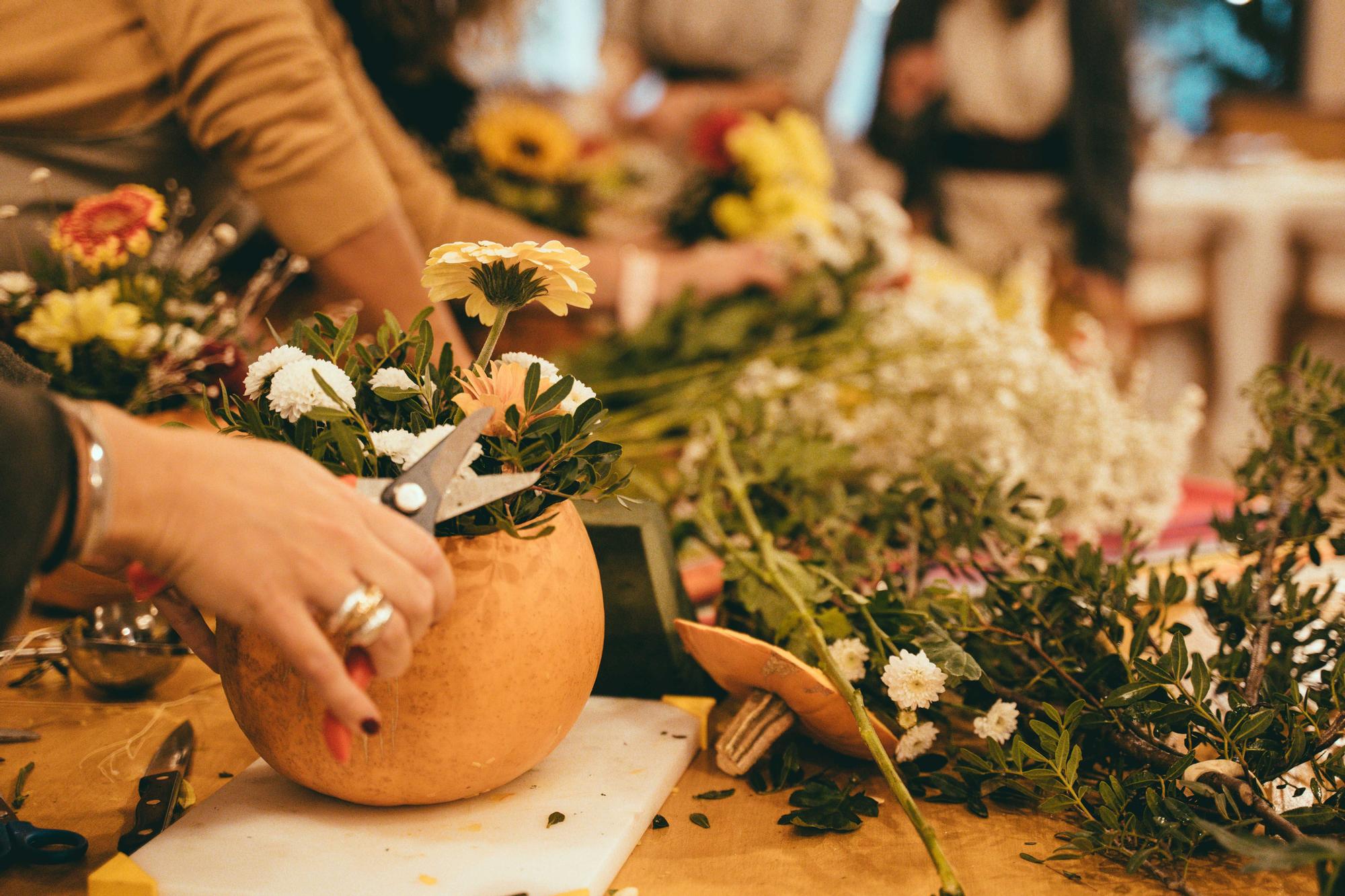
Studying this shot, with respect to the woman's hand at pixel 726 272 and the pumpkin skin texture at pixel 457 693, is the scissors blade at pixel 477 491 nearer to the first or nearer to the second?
the pumpkin skin texture at pixel 457 693

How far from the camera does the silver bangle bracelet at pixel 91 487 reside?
425mm

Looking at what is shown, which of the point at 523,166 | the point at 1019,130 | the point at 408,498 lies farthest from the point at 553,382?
the point at 1019,130

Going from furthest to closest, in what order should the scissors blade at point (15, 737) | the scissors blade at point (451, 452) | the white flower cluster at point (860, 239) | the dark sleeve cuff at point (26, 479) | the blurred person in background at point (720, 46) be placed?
the blurred person in background at point (720, 46) → the white flower cluster at point (860, 239) → the scissors blade at point (15, 737) → the scissors blade at point (451, 452) → the dark sleeve cuff at point (26, 479)

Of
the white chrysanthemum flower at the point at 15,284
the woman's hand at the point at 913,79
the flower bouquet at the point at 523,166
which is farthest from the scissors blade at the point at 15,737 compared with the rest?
the woman's hand at the point at 913,79

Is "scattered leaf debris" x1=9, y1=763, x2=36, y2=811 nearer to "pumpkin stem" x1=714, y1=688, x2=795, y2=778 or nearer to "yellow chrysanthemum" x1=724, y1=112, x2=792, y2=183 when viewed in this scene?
"pumpkin stem" x1=714, y1=688, x2=795, y2=778

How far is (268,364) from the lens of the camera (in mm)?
573

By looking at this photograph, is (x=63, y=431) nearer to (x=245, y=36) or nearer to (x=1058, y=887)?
(x=1058, y=887)

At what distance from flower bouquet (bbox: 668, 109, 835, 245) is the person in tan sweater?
0.63 m

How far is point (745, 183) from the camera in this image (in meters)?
1.64

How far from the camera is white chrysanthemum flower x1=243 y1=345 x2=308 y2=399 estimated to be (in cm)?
57

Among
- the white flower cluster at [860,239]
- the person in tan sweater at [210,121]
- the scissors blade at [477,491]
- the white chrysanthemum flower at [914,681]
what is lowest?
the white chrysanthemum flower at [914,681]

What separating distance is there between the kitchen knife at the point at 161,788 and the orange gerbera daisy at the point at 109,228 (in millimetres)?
412

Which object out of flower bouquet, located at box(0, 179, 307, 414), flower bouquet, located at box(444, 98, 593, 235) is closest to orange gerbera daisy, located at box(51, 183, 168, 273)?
flower bouquet, located at box(0, 179, 307, 414)

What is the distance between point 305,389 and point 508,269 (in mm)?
132
